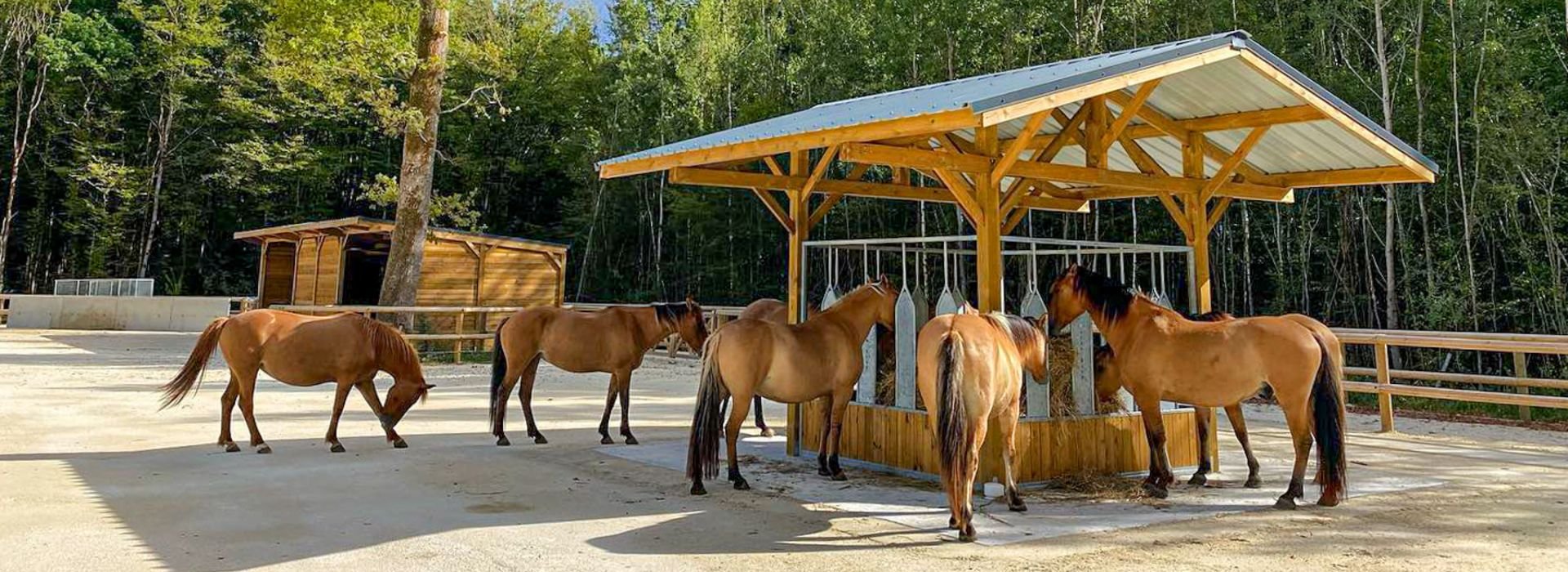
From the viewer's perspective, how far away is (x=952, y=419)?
3766 millimetres

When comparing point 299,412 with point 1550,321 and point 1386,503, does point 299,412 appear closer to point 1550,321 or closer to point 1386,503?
point 1386,503

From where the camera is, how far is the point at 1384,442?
22.8ft

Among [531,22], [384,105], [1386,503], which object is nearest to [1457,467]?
[1386,503]

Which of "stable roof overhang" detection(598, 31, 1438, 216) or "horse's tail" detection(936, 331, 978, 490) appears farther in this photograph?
"stable roof overhang" detection(598, 31, 1438, 216)

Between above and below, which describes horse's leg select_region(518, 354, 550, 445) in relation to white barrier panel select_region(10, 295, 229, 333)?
below

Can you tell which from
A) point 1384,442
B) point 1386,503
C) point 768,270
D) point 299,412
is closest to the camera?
point 1386,503

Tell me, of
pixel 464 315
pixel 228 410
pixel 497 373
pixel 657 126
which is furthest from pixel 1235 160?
pixel 657 126

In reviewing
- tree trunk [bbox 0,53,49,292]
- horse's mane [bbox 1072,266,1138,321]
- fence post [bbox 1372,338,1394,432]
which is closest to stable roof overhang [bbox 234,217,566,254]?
tree trunk [bbox 0,53,49,292]

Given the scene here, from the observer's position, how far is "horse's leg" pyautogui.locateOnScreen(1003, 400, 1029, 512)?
418 centimetres

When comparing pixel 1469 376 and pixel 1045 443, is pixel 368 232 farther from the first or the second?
pixel 1469 376

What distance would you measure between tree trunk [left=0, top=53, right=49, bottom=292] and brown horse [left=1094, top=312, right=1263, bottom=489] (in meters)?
30.7

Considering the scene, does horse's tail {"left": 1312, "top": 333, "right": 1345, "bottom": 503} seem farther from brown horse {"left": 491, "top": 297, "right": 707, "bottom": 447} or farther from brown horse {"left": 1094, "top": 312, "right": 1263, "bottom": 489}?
brown horse {"left": 491, "top": 297, "right": 707, "bottom": 447}

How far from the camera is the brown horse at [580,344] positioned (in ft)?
21.1

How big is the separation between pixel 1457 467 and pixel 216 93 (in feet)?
104
